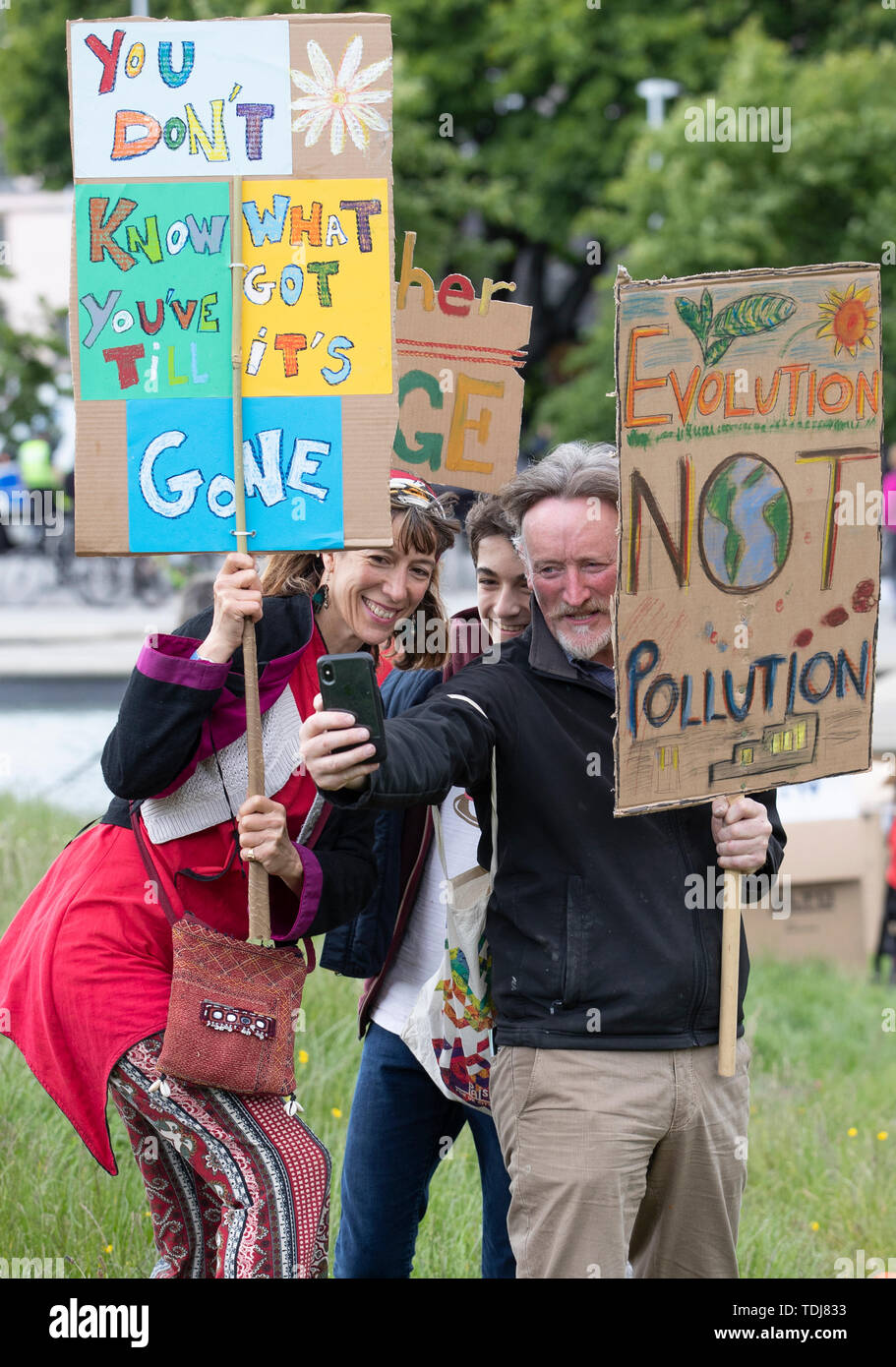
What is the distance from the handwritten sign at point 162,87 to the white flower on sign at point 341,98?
0.04 metres

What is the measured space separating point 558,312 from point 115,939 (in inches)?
965

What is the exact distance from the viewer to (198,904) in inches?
106

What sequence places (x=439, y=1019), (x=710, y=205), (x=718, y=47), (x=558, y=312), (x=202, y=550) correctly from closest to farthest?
(x=202, y=550)
(x=439, y=1019)
(x=710, y=205)
(x=718, y=47)
(x=558, y=312)

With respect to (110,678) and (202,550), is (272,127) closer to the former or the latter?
(202,550)

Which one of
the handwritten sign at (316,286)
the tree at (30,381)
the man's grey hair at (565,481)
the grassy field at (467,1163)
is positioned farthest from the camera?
the tree at (30,381)

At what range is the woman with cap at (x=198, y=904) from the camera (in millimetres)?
2561

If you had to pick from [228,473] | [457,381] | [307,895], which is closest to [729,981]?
[307,895]

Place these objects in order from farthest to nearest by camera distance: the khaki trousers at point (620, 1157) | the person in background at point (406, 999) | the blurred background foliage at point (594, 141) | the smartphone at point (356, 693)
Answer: the blurred background foliage at point (594, 141)
the person in background at point (406, 999)
the khaki trousers at point (620, 1157)
the smartphone at point (356, 693)

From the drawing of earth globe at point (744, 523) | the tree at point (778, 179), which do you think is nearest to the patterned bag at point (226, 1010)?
the drawing of earth globe at point (744, 523)

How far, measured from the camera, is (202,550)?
2691 millimetres

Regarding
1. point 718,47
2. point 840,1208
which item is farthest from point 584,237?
point 840,1208

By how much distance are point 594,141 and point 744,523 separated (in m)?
20.8

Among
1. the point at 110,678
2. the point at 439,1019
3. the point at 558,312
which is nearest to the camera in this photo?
the point at 439,1019

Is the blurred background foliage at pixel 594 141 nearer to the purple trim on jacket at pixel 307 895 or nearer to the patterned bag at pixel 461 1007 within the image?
the patterned bag at pixel 461 1007
